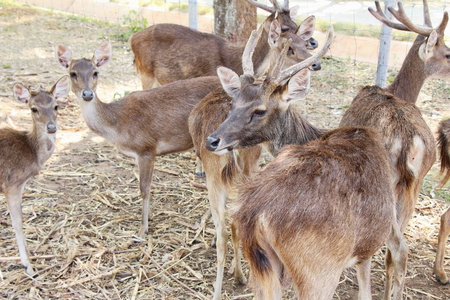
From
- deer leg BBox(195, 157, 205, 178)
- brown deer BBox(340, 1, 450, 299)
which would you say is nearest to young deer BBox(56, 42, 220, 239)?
deer leg BBox(195, 157, 205, 178)

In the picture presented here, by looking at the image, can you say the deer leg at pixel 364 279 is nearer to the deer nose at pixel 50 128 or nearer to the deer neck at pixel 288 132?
the deer neck at pixel 288 132

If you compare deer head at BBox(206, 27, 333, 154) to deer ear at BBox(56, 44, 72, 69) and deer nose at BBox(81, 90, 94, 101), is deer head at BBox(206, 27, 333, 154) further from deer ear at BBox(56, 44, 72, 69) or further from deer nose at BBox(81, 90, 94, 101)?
deer ear at BBox(56, 44, 72, 69)

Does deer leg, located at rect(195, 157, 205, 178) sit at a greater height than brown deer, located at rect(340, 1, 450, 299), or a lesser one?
lesser

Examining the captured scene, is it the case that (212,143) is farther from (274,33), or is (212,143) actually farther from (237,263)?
(274,33)

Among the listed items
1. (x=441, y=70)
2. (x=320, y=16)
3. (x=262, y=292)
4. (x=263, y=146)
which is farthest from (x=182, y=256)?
(x=320, y=16)

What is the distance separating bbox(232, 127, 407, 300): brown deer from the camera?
2783mm

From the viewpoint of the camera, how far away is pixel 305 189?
9.43 ft

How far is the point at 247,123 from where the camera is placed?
4000 millimetres

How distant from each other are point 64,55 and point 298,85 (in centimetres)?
302

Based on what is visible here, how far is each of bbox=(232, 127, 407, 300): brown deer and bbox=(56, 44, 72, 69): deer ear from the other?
340 cm

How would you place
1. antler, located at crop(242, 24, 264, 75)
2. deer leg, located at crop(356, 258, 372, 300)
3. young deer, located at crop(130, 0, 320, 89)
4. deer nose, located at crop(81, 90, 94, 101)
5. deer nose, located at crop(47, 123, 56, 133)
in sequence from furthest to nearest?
1. young deer, located at crop(130, 0, 320, 89)
2. deer nose, located at crop(81, 90, 94, 101)
3. deer nose, located at crop(47, 123, 56, 133)
4. antler, located at crop(242, 24, 264, 75)
5. deer leg, located at crop(356, 258, 372, 300)

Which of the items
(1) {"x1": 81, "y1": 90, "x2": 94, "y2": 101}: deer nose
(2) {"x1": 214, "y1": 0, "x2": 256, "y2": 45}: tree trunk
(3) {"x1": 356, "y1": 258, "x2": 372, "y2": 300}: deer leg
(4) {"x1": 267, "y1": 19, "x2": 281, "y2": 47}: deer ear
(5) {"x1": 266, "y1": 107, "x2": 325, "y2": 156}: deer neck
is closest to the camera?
(3) {"x1": 356, "y1": 258, "x2": 372, "y2": 300}: deer leg

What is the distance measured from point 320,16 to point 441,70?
26.5 feet

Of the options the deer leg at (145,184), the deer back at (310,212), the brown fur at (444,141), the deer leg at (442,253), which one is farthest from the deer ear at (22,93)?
the deer leg at (442,253)
